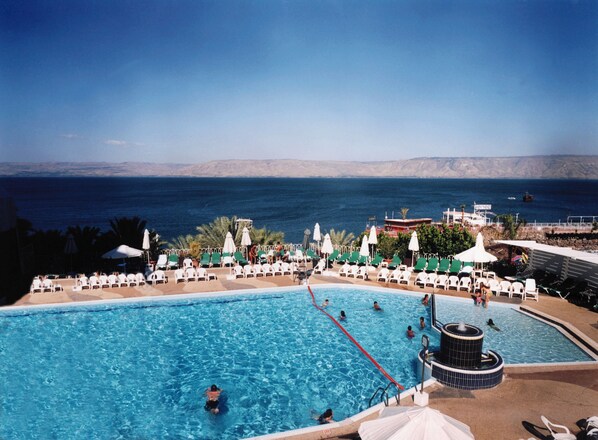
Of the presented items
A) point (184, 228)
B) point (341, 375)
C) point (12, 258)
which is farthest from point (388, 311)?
point (184, 228)

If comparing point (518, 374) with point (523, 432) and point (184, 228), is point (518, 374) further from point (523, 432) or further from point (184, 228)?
point (184, 228)

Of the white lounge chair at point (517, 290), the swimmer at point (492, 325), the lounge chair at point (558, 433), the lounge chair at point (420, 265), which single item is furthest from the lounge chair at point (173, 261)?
the lounge chair at point (558, 433)

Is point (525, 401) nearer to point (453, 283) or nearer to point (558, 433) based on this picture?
point (558, 433)

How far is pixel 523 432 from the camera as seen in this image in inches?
254

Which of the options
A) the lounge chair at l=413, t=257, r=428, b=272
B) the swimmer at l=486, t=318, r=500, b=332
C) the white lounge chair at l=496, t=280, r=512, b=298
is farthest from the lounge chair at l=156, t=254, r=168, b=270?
the white lounge chair at l=496, t=280, r=512, b=298

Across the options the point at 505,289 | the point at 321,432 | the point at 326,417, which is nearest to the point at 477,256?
the point at 505,289

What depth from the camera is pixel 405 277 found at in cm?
1673

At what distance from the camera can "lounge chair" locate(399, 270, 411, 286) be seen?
16680 mm

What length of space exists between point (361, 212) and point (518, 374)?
87.2 meters

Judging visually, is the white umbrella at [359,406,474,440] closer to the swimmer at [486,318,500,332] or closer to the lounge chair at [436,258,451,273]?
the swimmer at [486,318,500,332]

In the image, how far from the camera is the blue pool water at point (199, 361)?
27.5ft

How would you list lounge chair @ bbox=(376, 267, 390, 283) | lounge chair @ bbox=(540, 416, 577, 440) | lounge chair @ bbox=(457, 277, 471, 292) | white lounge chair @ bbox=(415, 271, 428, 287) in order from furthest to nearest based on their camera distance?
1. lounge chair @ bbox=(376, 267, 390, 283)
2. white lounge chair @ bbox=(415, 271, 428, 287)
3. lounge chair @ bbox=(457, 277, 471, 292)
4. lounge chair @ bbox=(540, 416, 577, 440)

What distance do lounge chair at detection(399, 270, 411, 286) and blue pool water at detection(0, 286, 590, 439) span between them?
1.05m

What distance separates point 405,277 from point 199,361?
9.22m
